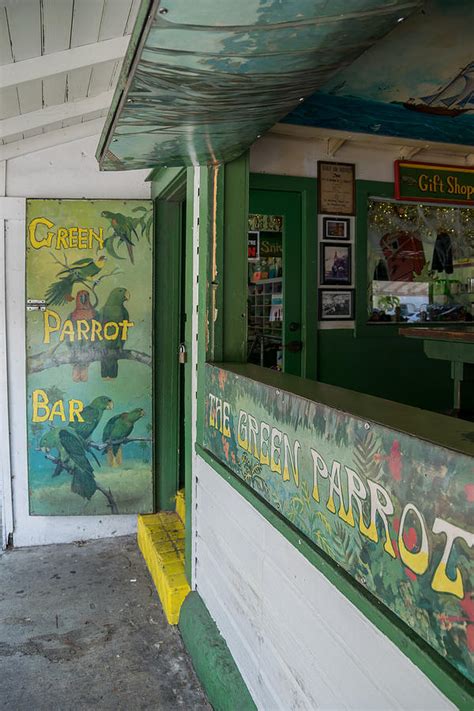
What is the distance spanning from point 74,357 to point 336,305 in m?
1.85

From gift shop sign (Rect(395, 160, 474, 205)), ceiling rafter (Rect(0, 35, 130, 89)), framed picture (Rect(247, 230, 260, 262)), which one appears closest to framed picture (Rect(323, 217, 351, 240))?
gift shop sign (Rect(395, 160, 474, 205))

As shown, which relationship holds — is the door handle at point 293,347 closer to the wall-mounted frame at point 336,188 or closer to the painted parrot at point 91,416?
the wall-mounted frame at point 336,188

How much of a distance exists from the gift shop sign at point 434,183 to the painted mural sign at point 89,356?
1.76 metres

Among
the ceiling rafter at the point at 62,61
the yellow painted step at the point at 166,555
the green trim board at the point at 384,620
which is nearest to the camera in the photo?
the green trim board at the point at 384,620

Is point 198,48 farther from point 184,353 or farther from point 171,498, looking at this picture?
point 171,498

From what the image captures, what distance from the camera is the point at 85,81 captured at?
3.24 meters

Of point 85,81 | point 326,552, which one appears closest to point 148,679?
point 326,552

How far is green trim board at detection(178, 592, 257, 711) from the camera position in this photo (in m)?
2.36

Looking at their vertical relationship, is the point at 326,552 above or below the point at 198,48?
below

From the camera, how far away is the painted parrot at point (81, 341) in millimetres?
4230

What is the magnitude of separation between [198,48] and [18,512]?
365 centimetres

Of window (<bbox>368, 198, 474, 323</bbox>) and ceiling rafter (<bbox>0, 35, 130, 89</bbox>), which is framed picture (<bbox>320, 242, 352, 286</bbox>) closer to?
window (<bbox>368, 198, 474, 323</bbox>)

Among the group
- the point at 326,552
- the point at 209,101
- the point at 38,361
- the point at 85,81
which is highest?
the point at 85,81

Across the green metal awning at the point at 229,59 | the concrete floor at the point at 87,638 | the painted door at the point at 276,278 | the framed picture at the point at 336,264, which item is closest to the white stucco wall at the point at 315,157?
the painted door at the point at 276,278
